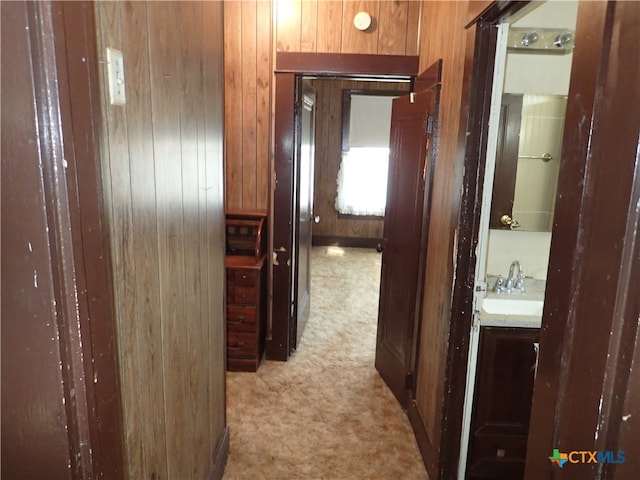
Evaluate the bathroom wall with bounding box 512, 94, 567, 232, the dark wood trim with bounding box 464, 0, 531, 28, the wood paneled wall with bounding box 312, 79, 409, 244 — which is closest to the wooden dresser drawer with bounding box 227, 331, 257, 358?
the bathroom wall with bounding box 512, 94, 567, 232

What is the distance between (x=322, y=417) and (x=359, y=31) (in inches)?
96.0

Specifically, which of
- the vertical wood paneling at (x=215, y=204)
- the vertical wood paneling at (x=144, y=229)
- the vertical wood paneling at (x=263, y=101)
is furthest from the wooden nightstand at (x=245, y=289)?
the vertical wood paneling at (x=144, y=229)

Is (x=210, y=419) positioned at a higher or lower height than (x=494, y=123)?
lower

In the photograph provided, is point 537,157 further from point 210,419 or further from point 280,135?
point 210,419

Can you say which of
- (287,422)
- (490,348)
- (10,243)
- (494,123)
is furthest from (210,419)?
(494,123)

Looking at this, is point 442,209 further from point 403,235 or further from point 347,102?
point 347,102

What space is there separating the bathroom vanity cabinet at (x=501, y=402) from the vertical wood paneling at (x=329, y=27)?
6.76ft

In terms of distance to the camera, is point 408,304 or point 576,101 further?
point 408,304

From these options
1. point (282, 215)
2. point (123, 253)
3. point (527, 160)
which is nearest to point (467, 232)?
point (527, 160)

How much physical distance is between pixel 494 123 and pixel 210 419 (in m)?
1.70

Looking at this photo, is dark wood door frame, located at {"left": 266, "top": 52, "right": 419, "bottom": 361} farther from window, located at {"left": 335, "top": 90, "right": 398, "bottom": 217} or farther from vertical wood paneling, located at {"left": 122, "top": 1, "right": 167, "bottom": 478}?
window, located at {"left": 335, "top": 90, "right": 398, "bottom": 217}

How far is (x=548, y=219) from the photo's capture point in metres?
2.46

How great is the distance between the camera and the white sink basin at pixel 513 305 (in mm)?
2338

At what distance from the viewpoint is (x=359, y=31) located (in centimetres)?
304
